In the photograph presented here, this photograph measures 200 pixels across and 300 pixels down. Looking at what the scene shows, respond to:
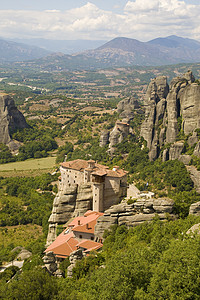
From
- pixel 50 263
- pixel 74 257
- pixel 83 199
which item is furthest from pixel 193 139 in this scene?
pixel 50 263

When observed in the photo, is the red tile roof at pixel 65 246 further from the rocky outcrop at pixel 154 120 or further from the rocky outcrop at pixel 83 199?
the rocky outcrop at pixel 154 120

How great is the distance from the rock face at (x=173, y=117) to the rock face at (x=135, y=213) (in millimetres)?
31000

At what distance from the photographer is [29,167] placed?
111m

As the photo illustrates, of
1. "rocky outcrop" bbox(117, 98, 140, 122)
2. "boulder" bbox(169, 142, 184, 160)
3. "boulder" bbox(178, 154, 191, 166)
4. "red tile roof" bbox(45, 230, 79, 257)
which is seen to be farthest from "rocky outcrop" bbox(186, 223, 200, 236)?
"rocky outcrop" bbox(117, 98, 140, 122)

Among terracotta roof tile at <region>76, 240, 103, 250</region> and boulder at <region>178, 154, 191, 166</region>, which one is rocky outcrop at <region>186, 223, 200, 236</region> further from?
boulder at <region>178, 154, 191, 166</region>

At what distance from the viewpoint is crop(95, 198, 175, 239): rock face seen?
40.4m

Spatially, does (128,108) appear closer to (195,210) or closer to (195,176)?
(195,176)

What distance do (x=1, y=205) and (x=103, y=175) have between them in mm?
41384

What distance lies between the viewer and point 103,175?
153ft

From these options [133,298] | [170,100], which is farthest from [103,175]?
[170,100]

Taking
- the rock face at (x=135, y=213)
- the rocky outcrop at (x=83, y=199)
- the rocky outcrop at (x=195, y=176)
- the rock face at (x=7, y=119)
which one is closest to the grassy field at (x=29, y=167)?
the rock face at (x=7, y=119)

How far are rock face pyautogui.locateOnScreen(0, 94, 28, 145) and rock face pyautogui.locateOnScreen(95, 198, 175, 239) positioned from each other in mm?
94164

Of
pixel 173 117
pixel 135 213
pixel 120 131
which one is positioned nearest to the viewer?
pixel 135 213

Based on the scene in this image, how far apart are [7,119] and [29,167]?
99.6 feet
